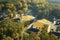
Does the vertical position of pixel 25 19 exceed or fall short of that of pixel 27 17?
it exceeds it

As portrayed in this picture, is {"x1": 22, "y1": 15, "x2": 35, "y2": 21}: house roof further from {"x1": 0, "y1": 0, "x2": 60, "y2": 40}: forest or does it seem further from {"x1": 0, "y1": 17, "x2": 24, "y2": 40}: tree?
{"x1": 0, "y1": 17, "x2": 24, "y2": 40}: tree

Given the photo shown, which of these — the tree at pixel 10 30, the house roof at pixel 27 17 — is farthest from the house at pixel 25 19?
the tree at pixel 10 30

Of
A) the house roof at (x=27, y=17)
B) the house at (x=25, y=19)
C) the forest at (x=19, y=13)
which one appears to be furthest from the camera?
the house roof at (x=27, y=17)

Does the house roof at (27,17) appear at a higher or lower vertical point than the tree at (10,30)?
lower

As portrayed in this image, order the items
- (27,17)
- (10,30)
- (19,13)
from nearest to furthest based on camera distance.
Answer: (10,30), (27,17), (19,13)

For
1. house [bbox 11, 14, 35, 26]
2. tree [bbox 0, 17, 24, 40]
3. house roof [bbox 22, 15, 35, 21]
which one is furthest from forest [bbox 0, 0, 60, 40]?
house roof [bbox 22, 15, 35, 21]

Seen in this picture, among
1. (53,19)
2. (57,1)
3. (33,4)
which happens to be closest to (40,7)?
(33,4)

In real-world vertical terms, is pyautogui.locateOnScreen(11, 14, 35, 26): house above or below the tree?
below

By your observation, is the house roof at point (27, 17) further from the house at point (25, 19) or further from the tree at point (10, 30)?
the tree at point (10, 30)

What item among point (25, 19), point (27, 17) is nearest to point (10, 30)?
point (25, 19)

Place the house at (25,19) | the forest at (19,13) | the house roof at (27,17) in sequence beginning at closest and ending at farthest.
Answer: the forest at (19,13) → the house at (25,19) → the house roof at (27,17)

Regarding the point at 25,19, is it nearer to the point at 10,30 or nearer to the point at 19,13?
the point at 19,13
